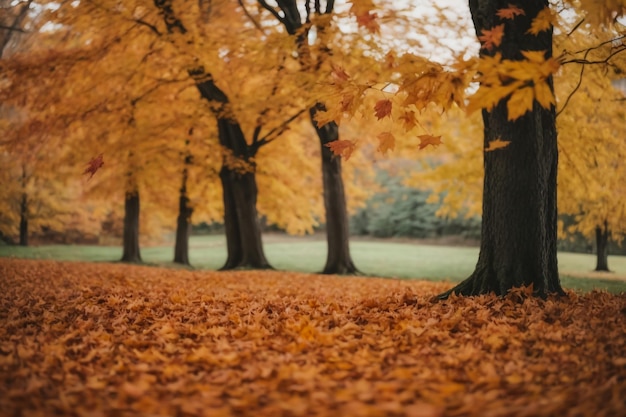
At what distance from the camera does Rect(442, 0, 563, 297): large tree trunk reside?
461cm

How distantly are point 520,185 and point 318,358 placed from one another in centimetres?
296

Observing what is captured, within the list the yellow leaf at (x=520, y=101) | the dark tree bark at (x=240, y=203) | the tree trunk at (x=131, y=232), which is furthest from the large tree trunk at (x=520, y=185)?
the tree trunk at (x=131, y=232)

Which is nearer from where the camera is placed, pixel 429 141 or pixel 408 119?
pixel 429 141

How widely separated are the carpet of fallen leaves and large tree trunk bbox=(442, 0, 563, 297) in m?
0.32

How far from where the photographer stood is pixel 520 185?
466 centimetres

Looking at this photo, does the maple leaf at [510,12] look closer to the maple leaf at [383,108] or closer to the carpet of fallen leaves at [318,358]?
the maple leaf at [383,108]

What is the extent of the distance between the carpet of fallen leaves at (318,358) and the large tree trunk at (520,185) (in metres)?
0.32

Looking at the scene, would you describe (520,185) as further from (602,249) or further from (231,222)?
(602,249)

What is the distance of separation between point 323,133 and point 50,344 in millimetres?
8663

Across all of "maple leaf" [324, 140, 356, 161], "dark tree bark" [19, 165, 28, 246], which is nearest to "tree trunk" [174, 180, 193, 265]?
"dark tree bark" [19, 165, 28, 246]

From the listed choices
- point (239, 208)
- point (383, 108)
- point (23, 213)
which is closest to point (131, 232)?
point (239, 208)

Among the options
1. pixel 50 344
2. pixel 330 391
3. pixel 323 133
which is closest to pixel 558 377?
pixel 330 391

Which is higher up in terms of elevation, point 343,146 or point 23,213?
point 343,146

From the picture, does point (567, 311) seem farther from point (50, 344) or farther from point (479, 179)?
point (479, 179)
